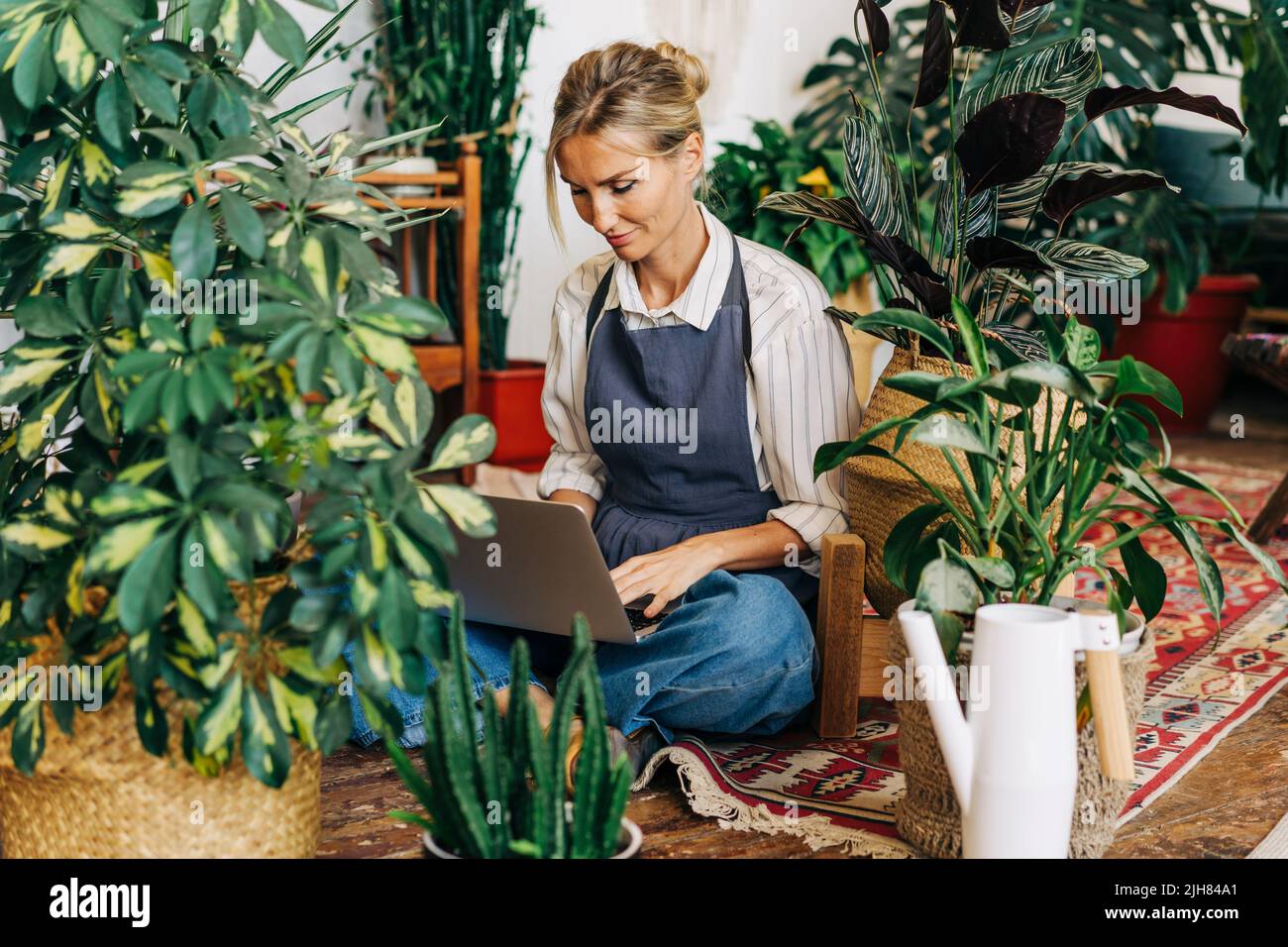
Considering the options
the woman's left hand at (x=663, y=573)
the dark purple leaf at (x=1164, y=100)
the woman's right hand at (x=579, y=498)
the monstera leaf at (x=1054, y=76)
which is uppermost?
the monstera leaf at (x=1054, y=76)

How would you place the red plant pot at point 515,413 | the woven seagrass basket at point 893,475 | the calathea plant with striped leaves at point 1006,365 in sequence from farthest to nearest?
the red plant pot at point 515,413, the woven seagrass basket at point 893,475, the calathea plant with striped leaves at point 1006,365

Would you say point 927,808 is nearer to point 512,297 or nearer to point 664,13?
point 512,297

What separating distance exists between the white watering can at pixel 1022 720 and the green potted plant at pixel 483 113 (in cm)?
241

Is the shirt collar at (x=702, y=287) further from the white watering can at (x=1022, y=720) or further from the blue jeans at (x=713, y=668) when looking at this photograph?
the white watering can at (x=1022, y=720)

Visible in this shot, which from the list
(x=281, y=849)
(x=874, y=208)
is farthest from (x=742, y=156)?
(x=281, y=849)

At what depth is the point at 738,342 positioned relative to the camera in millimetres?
1897

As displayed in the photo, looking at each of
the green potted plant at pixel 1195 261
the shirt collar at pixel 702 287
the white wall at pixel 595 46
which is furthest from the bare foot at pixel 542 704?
the green potted plant at pixel 1195 261

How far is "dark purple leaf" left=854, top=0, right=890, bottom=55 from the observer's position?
178cm

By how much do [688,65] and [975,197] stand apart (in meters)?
0.49

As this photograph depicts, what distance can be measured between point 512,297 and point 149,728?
2825 mm

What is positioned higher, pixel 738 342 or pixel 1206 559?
pixel 738 342

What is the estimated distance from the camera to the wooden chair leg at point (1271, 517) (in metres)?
3.04

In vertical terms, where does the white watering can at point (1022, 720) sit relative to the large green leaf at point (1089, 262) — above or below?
below

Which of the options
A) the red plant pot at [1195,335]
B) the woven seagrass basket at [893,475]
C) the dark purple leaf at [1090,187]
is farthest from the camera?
the red plant pot at [1195,335]
